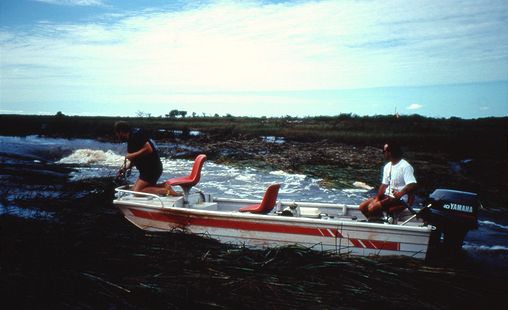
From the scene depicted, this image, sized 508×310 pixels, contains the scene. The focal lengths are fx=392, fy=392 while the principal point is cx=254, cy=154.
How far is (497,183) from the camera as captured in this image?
691 inches

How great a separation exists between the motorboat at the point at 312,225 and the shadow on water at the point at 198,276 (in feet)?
0.78

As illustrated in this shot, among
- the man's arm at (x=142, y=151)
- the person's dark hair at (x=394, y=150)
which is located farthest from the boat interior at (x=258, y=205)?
the person's dark hair at (x=394, y=150)

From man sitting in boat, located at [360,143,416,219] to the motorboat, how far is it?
0.25 m

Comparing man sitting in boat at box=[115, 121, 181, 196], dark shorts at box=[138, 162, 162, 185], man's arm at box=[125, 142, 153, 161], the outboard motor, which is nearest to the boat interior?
man sitting in boat at box=[115, 121, 181, 196]

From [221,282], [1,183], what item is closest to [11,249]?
[221,282]

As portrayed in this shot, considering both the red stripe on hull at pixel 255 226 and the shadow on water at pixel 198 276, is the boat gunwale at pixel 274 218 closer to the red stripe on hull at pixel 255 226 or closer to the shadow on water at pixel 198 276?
the red stripe on hull at pixel 255 226

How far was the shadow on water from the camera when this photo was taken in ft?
16.9

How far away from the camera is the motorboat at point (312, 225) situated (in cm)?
634

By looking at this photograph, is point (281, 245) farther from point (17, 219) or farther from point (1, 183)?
point (1, 183)

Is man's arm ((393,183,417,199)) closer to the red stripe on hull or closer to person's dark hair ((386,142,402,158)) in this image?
person's dark hair ((386,142,402,158))

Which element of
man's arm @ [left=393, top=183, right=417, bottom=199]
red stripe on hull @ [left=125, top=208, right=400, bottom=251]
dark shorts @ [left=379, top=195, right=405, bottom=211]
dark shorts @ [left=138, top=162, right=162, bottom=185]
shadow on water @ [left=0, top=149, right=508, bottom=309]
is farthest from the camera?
dark shorts @ [left=138, top=162, right=162, bottom=185]

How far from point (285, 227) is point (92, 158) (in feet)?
68.8

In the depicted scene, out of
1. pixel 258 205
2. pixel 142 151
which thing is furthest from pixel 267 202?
pixel 142 151

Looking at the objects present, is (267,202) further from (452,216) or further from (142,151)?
(452,216)
